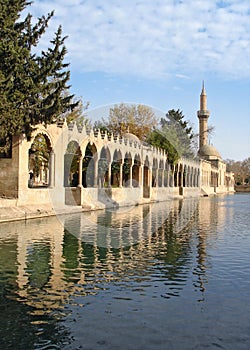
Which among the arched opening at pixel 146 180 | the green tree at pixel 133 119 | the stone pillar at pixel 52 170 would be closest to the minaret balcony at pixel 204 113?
the green tree at pixel 133 119

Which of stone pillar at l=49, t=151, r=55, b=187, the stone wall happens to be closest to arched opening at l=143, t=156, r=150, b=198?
stone pillar at l=49, t=151, r=55, b=187

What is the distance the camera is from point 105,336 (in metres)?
5.55

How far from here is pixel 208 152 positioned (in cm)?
8519

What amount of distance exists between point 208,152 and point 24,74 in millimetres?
70482

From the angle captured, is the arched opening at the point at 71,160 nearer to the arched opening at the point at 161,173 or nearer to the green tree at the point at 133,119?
the arched opening at the point at 161,173

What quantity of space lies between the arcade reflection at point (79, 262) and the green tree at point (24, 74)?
13.5 ft

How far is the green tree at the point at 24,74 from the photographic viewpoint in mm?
16562

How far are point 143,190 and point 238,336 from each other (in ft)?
103

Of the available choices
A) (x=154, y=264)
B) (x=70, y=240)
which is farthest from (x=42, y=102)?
(x=154, y=264)

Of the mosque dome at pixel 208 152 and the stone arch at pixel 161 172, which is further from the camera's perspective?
the mosque dome at pixel 208 152

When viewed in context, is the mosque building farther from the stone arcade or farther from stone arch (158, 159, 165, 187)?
stone arch (158, 159, 165, 187)

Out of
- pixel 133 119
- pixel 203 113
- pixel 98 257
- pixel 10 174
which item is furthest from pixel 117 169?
pixel 203 113

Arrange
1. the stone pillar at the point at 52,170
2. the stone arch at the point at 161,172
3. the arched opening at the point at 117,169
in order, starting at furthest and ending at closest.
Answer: the stone arch at the point at 161,172
the arched opening at the point at 117,169
the stone pillar at the point at 52,170

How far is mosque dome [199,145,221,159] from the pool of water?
234 ft
